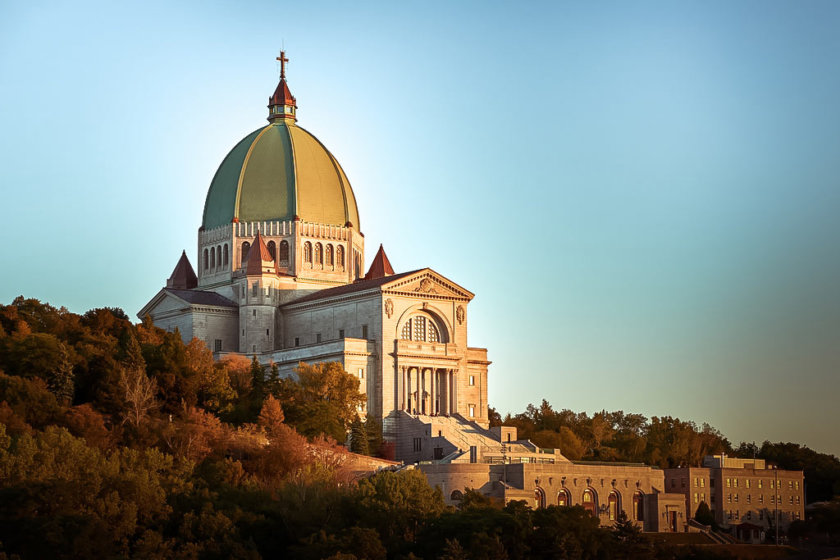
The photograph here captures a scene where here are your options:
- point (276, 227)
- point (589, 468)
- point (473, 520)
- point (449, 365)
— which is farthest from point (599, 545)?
point (276, 227)

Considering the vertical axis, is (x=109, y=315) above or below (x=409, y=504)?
above

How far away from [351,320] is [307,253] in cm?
1292

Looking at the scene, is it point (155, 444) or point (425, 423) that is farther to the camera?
point (425, 423)

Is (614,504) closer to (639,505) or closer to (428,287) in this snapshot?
(639,505)

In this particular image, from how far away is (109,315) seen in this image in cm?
11888

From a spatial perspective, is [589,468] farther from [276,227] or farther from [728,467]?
[276,227]

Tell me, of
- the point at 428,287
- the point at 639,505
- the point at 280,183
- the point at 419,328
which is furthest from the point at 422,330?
the point at 639,505

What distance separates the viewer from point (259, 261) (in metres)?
137

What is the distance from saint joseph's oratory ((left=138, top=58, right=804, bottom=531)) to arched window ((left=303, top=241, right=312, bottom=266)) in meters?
0.17

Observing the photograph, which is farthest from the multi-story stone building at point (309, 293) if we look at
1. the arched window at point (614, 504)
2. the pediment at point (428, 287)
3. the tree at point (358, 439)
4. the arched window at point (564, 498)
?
the arched window at point (614, 504)

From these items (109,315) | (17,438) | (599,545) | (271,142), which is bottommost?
(599,545)

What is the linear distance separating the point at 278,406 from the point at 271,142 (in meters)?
37.4

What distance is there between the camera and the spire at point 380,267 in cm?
14538

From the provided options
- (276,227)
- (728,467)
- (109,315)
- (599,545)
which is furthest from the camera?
(276,227)
